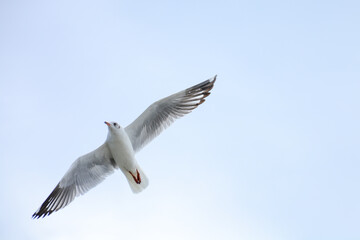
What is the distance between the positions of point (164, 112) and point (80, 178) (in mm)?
1647

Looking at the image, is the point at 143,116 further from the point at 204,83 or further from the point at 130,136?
the point at 204,83

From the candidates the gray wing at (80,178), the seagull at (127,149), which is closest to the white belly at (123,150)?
the seagull at (127,149)

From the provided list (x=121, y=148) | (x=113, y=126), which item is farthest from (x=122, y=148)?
(x=113, y=126)

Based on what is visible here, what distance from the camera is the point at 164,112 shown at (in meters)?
8.15

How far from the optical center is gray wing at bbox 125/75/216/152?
8055 mm

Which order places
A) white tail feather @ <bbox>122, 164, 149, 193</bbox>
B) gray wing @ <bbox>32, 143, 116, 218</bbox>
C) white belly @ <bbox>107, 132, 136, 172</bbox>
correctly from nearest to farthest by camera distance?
white belly @ <bbox>107, 132, 136, 172</bbox> → white tail feather @ <bbox>122, 164, 149, 193</bbox> → gray wing @ <bbox>32, 143, 116, 218</bbox>

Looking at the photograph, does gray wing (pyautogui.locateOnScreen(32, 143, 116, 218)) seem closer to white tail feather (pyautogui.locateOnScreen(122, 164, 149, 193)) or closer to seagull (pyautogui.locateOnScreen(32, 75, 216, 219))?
seagull (pyautogui.locateOnScreen(32, 75, 216, 219))

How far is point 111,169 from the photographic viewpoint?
27.9 ft

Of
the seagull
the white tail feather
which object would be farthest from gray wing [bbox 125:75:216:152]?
the white tail feather

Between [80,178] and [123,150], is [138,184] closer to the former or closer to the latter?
[123,150]

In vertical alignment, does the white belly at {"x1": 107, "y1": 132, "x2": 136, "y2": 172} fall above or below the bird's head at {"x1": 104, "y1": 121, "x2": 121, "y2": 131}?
below

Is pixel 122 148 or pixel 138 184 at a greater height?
pixel 122 148

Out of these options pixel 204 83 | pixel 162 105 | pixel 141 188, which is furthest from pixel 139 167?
pixel 204 83

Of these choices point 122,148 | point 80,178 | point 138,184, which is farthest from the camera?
point 80,178
